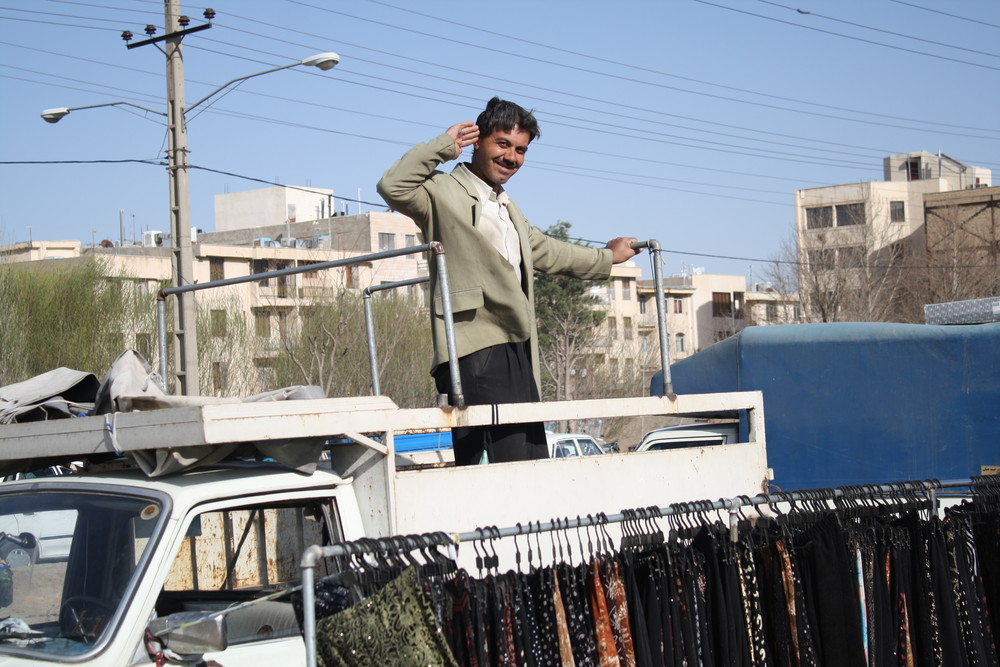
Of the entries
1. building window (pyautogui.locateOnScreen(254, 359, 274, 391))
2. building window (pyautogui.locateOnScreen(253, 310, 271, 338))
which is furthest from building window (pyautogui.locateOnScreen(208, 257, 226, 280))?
building window (pyautogui.locateOnScreen(254, 359, 274, 391))

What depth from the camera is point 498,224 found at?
14.8ft

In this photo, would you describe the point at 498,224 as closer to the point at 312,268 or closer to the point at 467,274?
the point at 467,274

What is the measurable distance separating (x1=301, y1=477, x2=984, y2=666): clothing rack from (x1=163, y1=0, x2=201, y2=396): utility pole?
14.0 metres

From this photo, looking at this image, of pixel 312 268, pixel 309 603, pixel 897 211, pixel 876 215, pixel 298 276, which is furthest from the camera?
pixel 897 211

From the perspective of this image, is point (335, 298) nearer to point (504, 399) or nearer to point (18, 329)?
point (18, 329)

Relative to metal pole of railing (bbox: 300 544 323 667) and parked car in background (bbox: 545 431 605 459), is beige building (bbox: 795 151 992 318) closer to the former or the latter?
parked car in background (bbox: 545 431 605 459)

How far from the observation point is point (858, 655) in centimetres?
360

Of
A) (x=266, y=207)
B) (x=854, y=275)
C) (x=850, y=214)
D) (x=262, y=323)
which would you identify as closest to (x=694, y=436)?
(x=262, y=323)

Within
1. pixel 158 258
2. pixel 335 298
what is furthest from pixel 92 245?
pixel 335 298

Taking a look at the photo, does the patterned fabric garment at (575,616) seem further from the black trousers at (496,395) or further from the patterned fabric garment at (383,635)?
the black trousers at (496,395)

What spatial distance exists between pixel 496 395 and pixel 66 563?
177 cm

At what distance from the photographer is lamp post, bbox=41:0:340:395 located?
54.5 feet

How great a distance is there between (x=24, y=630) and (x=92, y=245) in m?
54.5

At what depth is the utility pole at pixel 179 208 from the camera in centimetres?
1666
